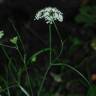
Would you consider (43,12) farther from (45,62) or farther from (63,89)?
(45,62)

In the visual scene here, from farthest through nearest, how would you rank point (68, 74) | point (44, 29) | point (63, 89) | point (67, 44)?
point (44, 29) → point (67, 44) → point (68, 74) → point (63, 89)

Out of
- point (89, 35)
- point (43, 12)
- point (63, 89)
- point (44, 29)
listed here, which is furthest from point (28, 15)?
point (43, 12)

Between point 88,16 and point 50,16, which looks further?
point 88,16

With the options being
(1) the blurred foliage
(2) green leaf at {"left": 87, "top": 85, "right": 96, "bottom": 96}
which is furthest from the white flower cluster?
(1) the blurred foliage

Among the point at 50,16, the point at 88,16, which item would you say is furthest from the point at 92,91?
the point at 88,16

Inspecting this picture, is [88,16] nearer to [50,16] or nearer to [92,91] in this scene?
[92,91]

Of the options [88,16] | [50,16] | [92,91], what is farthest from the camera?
[88,16]

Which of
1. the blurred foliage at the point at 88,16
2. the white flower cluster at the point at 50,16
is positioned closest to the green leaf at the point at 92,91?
the white flower cluster at the point at 50,16

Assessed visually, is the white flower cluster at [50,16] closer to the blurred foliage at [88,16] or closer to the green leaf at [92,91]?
the green leaf at [92,91]

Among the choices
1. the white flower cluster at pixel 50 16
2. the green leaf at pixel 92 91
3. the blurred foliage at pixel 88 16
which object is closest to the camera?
the white flower cluster at pixel 50 16

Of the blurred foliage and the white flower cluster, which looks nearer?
the white flower cluster

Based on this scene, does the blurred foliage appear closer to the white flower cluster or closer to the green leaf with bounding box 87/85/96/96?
the green leaf with bounding box 87/85/96/96
